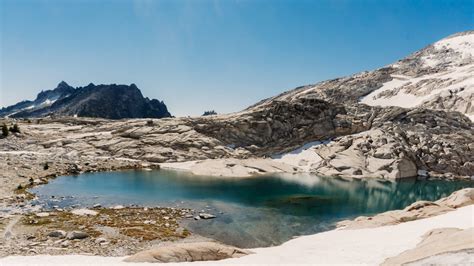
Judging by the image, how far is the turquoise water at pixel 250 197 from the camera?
41.8 meters

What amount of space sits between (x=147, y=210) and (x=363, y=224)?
26.4m

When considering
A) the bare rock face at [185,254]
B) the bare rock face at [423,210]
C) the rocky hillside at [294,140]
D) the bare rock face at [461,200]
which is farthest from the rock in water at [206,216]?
the rocky hillside at [294,140]

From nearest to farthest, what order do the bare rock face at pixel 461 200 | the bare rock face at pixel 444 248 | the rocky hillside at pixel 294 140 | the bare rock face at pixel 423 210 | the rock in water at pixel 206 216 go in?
the bare rock face at pixel 444 248 → the bare rock face at pixel 423 210 → the bare rock face at pixel 461 200 → the rock in water at pixel 206 216 → the rocky hillside at pixel 294 140

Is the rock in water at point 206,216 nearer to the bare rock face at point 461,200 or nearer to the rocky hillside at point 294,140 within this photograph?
the bare rock face at point 461,200

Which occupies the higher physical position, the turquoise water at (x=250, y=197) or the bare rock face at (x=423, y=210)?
the bare rock face at (x=423, y=210)

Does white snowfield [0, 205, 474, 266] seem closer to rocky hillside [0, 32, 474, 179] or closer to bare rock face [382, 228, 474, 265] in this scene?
bare rock face [382, 228, 474, 265]

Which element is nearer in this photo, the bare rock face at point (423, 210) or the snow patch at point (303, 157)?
the bare rock face at point (423, 210)

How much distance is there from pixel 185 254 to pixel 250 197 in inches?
1530

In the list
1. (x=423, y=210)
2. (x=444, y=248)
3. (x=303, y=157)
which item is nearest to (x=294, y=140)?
(x=303, y=157)

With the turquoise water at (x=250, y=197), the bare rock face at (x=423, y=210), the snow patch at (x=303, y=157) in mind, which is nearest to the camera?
the bare rock face at (x=423, y=210)

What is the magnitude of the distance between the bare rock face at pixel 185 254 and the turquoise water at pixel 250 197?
1124 centimetres

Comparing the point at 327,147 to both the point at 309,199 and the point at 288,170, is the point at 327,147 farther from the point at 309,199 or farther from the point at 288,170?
the point at 309,199

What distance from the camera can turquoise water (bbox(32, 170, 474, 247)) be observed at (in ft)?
137

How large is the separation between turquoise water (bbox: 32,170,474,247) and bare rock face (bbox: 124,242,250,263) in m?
11.2
